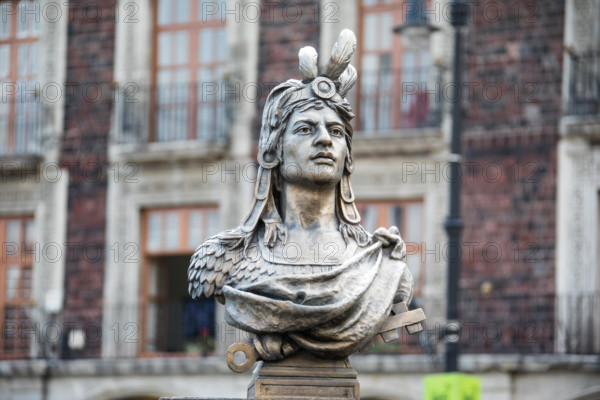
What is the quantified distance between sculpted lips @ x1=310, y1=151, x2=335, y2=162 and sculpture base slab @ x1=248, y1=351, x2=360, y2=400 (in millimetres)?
1076

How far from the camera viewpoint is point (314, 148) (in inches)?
418

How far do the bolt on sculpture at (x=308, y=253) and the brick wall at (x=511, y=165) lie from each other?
52.9 ft

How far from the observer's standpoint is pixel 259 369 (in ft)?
34.7

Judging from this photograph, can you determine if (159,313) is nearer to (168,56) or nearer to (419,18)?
(168,56)

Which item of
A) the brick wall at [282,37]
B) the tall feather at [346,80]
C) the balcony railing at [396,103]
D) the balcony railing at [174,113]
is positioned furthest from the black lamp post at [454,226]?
the tall feather at [346,80]

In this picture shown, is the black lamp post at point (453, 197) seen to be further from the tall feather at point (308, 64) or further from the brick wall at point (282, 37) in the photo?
the tall feather at point (308, 64)

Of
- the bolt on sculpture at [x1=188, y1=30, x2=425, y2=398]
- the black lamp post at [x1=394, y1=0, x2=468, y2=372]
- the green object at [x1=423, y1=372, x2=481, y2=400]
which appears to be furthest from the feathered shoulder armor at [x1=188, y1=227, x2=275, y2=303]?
the black lamp post at [x1=394, y1=0, x2=468, y2=372]

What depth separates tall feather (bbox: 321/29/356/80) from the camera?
35.3 feet

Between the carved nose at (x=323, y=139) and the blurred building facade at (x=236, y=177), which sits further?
the blurred building facade at (x=236, y=177)

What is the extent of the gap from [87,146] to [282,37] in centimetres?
382

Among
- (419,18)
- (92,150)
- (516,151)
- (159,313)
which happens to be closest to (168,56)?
(92,150)

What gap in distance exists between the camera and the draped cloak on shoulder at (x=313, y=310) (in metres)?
10.3

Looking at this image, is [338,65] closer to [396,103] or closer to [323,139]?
[323,139]

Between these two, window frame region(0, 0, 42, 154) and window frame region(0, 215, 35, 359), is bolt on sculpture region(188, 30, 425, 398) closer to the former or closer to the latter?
window frame region(0, 215, 35, 359)
